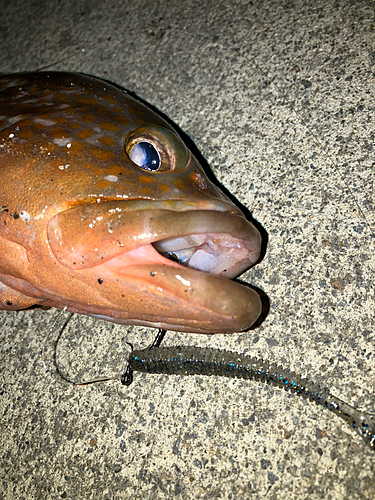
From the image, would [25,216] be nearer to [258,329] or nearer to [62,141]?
[62,141]

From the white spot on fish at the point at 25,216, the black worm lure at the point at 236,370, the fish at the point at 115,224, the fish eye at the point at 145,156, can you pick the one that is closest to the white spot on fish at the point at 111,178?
the fish at the point at 115,224

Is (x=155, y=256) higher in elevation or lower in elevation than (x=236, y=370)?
higher

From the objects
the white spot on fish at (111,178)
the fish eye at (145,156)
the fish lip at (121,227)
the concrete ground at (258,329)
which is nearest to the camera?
the fish lip at (121,227)

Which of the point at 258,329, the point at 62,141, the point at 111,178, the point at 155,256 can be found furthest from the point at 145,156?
the point at 258,329

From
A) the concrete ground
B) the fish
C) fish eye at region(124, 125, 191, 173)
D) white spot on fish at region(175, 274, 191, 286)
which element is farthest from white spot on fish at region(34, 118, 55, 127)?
the concrete ground

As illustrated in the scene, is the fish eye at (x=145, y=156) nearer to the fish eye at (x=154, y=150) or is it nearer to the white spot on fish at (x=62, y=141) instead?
the fish eye at (x=154, y=150)

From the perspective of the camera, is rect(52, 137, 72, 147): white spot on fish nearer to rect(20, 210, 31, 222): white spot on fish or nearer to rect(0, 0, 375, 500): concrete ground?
rect(20, 210, 31, 222): white spot on fish

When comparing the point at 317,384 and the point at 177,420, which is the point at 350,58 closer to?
the point at 317,384
